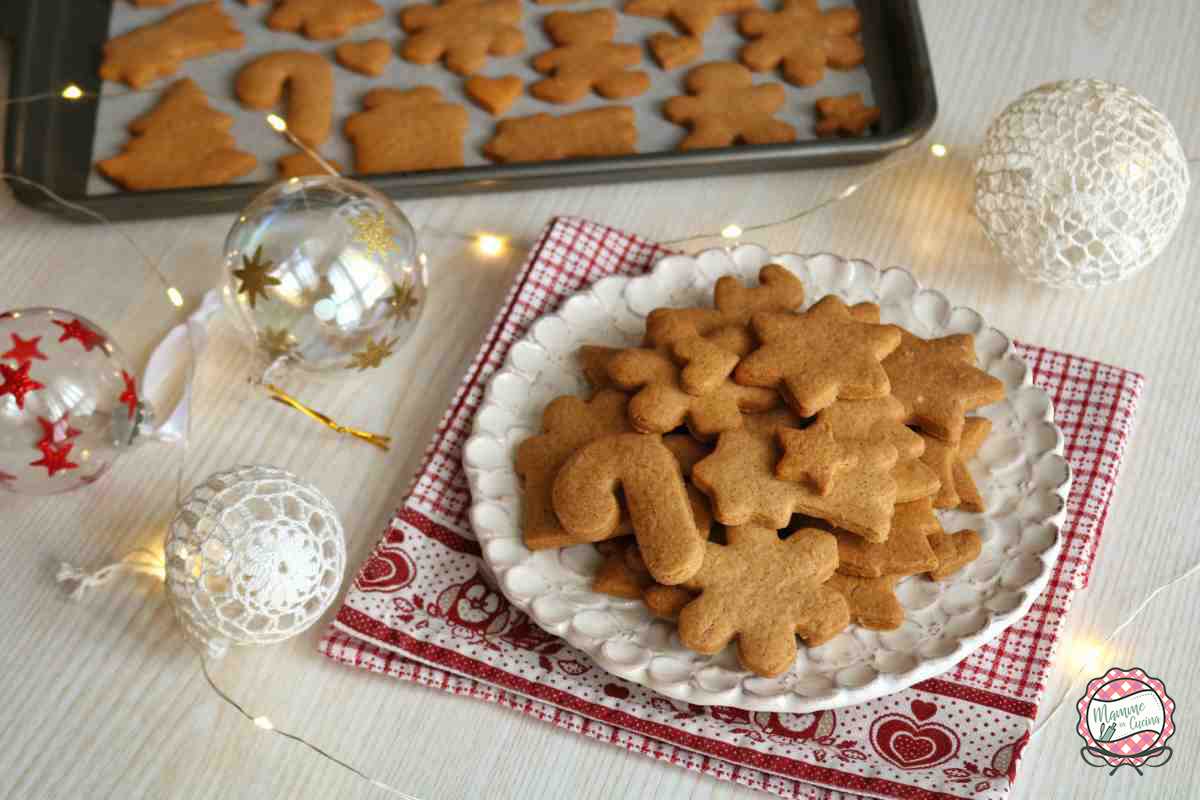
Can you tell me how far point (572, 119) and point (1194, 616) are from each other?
2.24 ft

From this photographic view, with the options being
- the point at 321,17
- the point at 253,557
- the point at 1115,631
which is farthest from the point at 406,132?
the point at 1115,631

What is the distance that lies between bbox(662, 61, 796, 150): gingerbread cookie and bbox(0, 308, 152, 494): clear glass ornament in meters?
0.55

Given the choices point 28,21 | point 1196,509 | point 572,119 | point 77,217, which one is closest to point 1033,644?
point 1196,509

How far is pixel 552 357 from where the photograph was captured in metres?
0.99

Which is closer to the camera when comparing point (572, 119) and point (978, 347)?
point (978, 347)

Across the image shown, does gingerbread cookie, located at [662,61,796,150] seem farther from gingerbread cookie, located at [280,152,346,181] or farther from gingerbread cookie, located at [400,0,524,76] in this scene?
gingerbread cookie, located at [280,152,346,181]

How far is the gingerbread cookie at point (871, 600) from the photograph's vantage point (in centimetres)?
84

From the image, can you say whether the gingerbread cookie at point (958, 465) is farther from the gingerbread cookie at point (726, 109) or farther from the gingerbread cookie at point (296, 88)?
the gingerbread cookie at point (296, 88)

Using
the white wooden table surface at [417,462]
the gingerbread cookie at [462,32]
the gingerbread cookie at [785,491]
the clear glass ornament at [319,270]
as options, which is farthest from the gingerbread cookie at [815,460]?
the gingerbread cookie at [462,32]

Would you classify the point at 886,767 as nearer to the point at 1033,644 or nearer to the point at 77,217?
the point at 1033,644

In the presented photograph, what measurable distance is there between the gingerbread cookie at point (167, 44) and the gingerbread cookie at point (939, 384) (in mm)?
734

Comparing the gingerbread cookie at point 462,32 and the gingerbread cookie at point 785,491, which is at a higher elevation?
the gingerbread cookie at point 462,32

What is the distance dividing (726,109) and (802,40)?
13cm

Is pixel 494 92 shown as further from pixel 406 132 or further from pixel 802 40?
pixel 802 40
